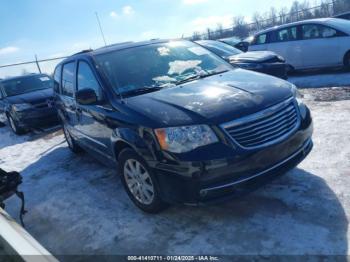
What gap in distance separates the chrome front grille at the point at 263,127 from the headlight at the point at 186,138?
164 millimetres

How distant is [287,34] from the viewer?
10.4 meters

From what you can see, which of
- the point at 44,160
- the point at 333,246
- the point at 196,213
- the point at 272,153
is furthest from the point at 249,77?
the point at 44,160

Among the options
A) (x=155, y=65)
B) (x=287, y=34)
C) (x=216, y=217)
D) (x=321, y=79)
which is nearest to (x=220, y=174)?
(x=216, y=217)

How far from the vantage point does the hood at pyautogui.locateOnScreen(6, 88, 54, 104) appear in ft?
30.2

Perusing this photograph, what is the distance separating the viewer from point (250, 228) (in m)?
3.28

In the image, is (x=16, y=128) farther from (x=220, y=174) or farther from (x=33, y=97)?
(x=220, y=174)

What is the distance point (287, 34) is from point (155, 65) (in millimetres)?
7280

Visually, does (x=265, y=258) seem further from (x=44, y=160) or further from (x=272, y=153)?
(x=44, y=160)

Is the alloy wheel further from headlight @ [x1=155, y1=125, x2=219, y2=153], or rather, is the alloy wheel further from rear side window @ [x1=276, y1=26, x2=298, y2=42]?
rear side window @ [x1=276, y1=26, x2=298, y2=42]

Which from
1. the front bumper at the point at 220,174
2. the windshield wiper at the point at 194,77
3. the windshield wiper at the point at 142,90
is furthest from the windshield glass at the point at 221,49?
the front bumper at the point at 220,174

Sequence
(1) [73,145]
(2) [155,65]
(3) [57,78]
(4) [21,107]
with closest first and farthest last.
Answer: (2) [155,65], (3) [57,78], (1) [73,145], (4) [21,107]

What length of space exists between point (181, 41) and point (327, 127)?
251cm

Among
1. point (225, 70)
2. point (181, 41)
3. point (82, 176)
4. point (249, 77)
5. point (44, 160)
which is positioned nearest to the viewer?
point (249, 77)

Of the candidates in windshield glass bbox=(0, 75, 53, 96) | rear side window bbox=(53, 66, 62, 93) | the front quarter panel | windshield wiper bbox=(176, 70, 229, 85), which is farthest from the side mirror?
windshield glass bbox=(0, 75, 53, 96)
